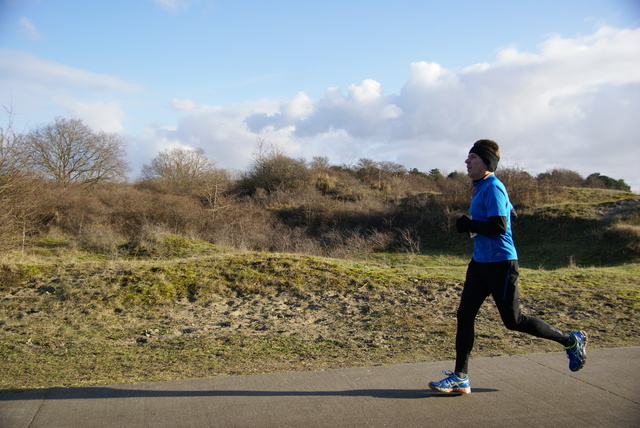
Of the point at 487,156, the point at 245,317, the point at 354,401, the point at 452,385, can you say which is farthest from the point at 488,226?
the point at 245,317

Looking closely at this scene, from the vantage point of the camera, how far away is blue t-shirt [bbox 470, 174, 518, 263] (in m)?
4.18

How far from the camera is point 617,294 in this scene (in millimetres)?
8430

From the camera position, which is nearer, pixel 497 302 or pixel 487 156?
pixel 497 302

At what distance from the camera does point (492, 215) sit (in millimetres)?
4188

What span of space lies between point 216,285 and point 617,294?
21.5 ft

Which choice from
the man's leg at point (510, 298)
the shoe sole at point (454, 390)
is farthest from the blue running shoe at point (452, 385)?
the man's leg at point (510, 298)

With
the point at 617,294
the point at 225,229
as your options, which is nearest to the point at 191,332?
the point at 617,294

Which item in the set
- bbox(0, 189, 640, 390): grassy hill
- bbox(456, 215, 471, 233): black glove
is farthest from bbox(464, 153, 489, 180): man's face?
bbox(0, 189, 640, 390): grassy hill

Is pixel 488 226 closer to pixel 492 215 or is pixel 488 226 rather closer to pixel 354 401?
pixel 492 215

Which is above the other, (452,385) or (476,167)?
(476,167)

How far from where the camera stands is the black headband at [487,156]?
4441 mm

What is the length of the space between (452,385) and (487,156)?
195 centimetres

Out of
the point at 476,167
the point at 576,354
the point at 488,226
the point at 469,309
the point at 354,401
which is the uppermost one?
the point at 476,167

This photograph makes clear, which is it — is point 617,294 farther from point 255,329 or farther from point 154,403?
point 154,403
